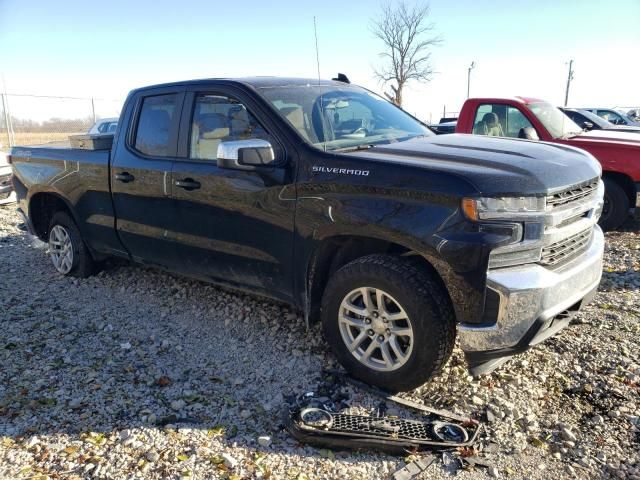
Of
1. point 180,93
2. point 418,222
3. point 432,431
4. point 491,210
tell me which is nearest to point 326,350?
A: point 432,431

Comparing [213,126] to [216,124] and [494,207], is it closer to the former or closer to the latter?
[216,124]

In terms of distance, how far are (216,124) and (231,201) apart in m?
A: 0.66

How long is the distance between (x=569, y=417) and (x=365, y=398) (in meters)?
1.15

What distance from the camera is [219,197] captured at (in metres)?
3.74

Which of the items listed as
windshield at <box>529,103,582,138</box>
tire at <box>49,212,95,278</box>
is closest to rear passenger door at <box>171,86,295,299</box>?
tire at <box>49,212,95,278</box>

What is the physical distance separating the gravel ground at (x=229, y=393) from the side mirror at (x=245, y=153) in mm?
1387

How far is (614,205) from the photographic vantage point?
22.7 ft

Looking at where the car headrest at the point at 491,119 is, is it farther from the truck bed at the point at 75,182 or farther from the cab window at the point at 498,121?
the truck bed at the point at 75,182

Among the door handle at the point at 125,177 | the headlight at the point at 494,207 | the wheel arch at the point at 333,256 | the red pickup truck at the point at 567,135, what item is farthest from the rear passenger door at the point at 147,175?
the red pickup truck at the point at 567,135

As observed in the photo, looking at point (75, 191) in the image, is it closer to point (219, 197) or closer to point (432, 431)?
point (219, 197)

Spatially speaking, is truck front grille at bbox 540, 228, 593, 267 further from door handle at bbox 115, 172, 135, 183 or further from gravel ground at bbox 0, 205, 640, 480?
door handle at bbox 115, 172, 135, 183

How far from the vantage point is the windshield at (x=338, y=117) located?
11.7 ft

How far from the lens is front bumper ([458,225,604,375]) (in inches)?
105

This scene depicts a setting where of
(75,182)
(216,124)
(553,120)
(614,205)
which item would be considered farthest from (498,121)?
(75,182)
